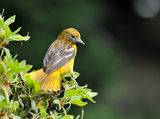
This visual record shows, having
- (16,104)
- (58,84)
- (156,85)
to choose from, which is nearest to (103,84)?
(156,85)

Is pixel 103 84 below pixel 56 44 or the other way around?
below

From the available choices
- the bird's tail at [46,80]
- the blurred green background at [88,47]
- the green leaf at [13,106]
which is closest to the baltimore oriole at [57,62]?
the bird's tail at [46,80]

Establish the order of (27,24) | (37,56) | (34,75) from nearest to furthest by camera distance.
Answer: (34,75) → (37,56) → (27,24)

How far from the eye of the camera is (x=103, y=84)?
27.0 ft

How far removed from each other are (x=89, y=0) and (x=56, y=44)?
5.06 metres

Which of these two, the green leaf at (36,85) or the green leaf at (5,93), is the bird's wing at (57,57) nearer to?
the green leaf at (36,85)

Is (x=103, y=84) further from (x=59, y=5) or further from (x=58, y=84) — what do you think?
(x=58, y=84)

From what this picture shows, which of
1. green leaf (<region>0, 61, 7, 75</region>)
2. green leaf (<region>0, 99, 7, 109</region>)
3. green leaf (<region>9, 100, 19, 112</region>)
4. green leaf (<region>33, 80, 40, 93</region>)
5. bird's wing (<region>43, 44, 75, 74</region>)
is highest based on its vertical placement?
green leaf (<region>0, 61, 7, 75</region>)

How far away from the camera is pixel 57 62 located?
3.38 m

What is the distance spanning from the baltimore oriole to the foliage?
154 mm

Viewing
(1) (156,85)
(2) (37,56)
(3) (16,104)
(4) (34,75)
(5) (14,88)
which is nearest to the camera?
(3) (16,104)

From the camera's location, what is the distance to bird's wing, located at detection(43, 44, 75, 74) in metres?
3.16

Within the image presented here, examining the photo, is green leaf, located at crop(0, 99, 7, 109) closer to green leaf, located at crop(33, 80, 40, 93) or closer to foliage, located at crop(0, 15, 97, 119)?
foliage, located at crop(0, 15, 97, 119)

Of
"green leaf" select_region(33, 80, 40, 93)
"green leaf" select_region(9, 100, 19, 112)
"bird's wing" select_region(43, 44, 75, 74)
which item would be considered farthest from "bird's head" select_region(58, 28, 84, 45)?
"green leaf" select_region(9, 100, 19, 112)
